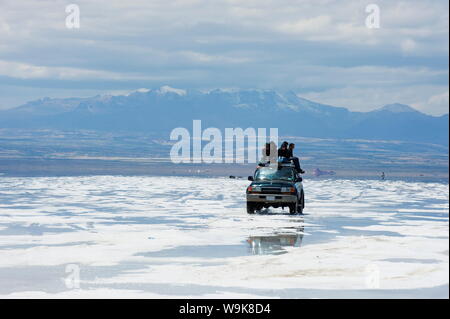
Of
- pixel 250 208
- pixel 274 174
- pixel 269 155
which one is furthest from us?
pixel 269 155

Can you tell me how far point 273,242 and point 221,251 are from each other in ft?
5.94

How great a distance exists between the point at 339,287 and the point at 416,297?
47.9 inches

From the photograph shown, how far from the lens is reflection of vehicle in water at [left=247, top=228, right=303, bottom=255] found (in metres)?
16.8

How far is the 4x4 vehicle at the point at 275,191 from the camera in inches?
1004

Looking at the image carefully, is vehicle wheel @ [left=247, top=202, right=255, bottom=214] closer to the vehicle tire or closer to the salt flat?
the vehicle tire

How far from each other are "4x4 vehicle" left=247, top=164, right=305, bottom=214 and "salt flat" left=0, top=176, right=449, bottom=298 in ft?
1.57

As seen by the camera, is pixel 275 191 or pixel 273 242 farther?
pixel 275 191

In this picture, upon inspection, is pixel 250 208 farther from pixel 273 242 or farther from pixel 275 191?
pixel 273 242

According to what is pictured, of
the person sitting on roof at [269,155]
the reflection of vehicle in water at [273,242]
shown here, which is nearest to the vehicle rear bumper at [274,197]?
the person sitting on roof at [269,155]

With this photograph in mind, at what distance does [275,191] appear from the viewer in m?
25.6

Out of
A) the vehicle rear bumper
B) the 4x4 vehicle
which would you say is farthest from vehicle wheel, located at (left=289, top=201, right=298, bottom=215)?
the vehicle rear bumper

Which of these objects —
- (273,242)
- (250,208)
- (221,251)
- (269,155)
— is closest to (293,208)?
(250,208)

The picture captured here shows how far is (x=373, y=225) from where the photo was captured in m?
22.5
